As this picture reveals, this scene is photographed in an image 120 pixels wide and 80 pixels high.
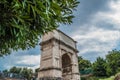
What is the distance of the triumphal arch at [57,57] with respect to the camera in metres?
23.1

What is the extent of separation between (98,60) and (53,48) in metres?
21.8

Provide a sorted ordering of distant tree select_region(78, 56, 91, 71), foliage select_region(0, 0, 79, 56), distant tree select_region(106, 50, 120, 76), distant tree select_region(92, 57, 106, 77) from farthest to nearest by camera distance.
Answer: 1. distant tree select_region(78, 56, 91, 71)
2. distant tree select_region(92, 57, 106, 77)
3. distant tree select_region(106, 50, 120, 76)
4. foliage select_region(0, 0, 79, 56)

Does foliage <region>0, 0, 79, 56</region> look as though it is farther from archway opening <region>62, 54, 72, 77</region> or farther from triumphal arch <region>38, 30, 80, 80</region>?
archway opening <region>62, 54, 72, 77</region>

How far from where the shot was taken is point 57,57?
78.6ft

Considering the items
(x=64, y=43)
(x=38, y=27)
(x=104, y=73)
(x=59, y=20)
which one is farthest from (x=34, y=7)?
(x=104, y=73)

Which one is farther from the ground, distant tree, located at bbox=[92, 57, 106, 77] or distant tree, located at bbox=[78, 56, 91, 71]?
distant tree, located at bbox=[78, 56, 91, 71]

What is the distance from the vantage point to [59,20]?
6.29 m

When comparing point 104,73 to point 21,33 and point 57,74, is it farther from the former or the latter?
point 21,33

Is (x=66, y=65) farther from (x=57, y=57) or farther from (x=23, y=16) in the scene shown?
(x=23, y=16)

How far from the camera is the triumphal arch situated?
75.8ft

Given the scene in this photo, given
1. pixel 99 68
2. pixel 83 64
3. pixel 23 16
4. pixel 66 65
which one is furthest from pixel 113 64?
pixel 23 16

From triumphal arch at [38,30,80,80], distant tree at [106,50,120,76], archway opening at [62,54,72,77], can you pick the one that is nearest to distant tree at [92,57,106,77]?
distant tree at [106,50,120,76]

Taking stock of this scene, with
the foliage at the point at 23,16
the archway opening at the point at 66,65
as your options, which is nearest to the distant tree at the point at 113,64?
the archway opening at the point at 66,65

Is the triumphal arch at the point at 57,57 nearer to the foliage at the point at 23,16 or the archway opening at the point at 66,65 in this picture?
the archway opening at the point at 66,65
